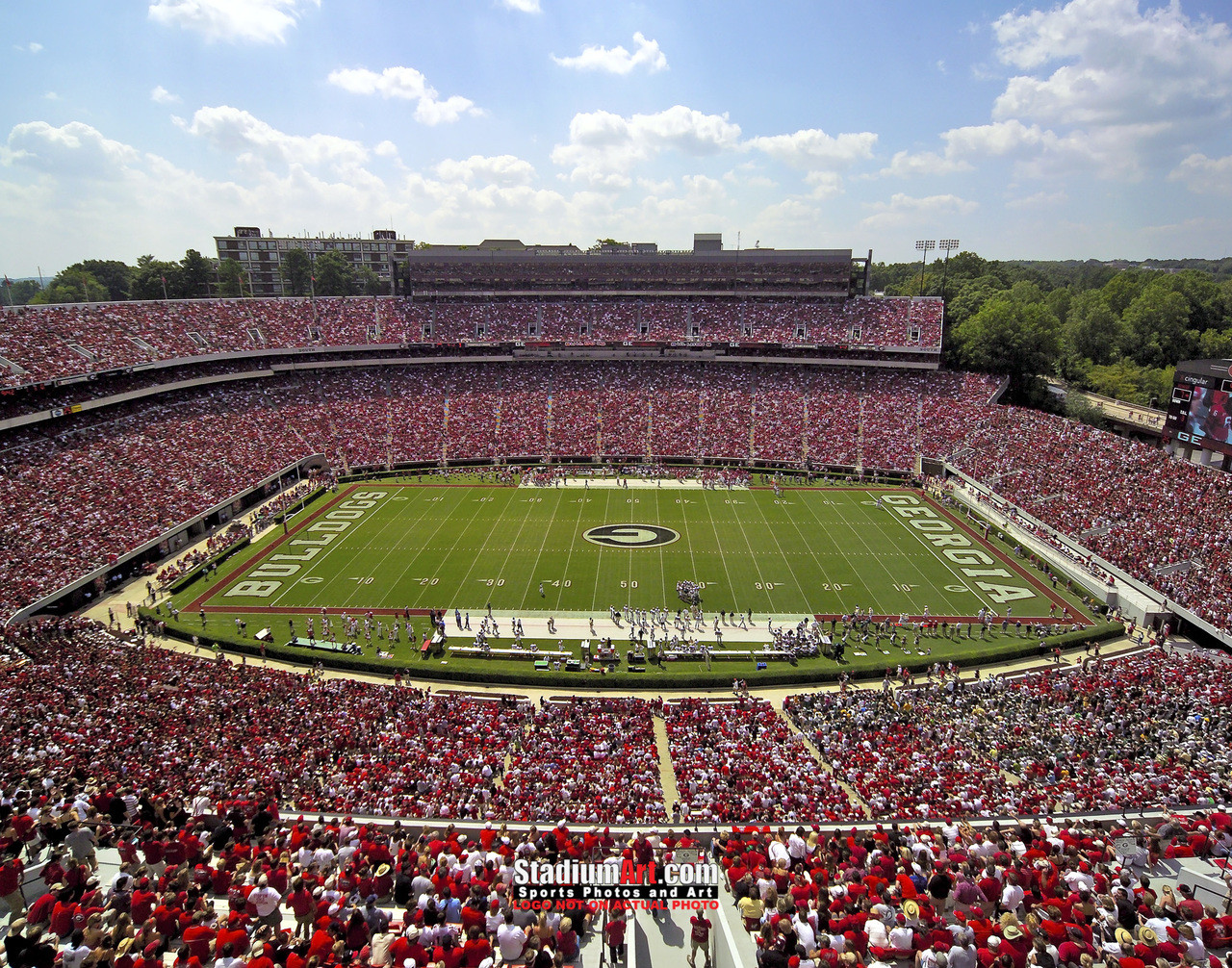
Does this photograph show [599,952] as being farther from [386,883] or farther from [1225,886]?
[1225,886]

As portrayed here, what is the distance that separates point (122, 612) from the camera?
97.9ft

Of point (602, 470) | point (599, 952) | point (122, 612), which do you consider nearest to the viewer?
point (599, 952)

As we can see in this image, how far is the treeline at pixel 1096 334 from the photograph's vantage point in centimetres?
5825

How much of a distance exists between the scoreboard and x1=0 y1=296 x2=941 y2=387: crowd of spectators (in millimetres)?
23125

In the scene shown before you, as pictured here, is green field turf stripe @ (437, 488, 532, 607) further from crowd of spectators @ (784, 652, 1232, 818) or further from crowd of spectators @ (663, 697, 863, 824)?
crowd of spectators @ (784, 652, 1232, 818)

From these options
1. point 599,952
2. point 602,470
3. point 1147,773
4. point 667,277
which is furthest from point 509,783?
point 667,277

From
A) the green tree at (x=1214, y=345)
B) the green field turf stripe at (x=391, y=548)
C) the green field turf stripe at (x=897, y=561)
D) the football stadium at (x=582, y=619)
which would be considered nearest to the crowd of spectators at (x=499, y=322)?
the football stadium at (x=582, y=619)

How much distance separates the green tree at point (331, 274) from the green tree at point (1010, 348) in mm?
78115

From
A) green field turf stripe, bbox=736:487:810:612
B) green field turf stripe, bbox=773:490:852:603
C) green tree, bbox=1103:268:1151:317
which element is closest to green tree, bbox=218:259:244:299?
green field turf stripe, bbox=736:487:810:612

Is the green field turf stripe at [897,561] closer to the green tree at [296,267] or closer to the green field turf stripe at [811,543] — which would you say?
the green field turf stripe at [811,543]

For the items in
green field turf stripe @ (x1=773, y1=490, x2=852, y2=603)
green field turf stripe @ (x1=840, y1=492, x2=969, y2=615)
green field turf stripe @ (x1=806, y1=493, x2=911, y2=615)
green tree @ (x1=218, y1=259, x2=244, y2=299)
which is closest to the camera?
green field turf stripe @ (x1=840, y1=492, x2=969, y2=615)

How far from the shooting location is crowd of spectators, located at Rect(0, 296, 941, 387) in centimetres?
5100

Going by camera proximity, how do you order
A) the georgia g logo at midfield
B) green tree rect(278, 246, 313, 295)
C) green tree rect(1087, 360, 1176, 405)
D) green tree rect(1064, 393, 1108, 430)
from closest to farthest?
the georgia g logo at midfield, green tree rect(1064, 393, 1108, 430), green tree rect(1087, 360, 1176, 405), green tree rect(278, 246, 313, 295)

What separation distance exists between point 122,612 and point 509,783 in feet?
74.7
